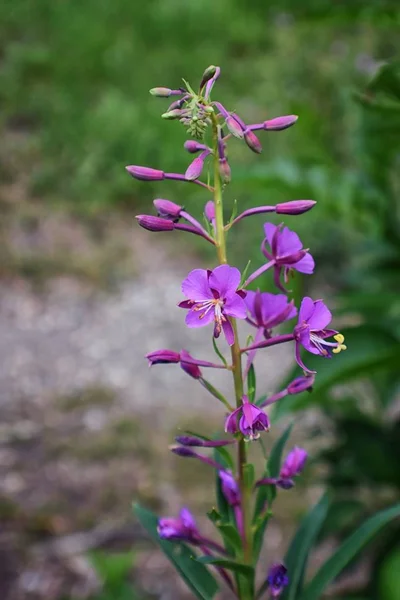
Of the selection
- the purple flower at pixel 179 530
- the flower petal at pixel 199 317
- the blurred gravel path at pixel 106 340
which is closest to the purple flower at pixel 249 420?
the flower petal at pixel 199 317

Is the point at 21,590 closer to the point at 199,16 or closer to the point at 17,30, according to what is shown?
the point at 17,30

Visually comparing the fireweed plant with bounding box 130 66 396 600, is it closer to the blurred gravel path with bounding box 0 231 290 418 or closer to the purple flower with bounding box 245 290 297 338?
the purple flower with bounding box 245 290 297 338

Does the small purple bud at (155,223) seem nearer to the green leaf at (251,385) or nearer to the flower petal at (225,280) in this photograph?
the flower petal at (225,280)

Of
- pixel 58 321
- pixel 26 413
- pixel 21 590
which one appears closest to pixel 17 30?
pixel 58 321

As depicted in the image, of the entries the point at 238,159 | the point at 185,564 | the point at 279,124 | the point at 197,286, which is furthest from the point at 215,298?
the point at 238,159

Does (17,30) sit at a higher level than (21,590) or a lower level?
higher
